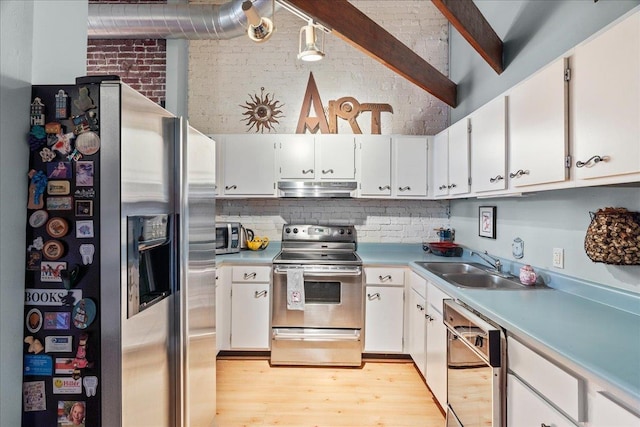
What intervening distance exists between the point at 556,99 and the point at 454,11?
100 centimetres

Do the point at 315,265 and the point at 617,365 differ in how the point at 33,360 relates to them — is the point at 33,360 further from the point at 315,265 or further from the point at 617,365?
the point at 315,265

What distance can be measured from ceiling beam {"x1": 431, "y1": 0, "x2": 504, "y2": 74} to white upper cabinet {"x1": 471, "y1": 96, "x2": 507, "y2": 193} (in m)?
0.49

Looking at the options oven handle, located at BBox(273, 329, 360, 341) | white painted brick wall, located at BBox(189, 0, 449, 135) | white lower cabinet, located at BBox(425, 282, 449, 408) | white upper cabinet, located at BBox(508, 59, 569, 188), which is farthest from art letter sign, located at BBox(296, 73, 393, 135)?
oven handle, located at BBox(273, 329, 360, 341)

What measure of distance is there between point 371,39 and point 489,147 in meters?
1.20

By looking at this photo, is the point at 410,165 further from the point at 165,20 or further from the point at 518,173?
the point at 165,20

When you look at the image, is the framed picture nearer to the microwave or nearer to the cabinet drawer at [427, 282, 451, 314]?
the cabinet drawer at [427, 282, 451, 314]

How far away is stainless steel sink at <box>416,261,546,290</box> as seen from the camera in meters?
2.23

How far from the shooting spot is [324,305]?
304cm

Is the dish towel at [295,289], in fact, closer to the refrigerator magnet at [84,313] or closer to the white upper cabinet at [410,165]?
the white upper cabinet at [410,165]

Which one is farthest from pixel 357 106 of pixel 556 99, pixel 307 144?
pixel 556 99

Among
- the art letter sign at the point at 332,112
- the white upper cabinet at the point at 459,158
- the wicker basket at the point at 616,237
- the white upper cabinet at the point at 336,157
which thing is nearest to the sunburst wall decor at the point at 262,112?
the art letter sign at the point at 332,112

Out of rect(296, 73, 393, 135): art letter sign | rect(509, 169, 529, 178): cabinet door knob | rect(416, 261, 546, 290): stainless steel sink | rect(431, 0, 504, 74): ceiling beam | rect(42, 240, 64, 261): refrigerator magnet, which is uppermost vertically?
rect(431, 0, 504, 74): ceiling beam

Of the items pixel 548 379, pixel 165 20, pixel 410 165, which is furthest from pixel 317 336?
pixel 165 20

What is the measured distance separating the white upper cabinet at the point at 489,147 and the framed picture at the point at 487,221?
1.40 feet
